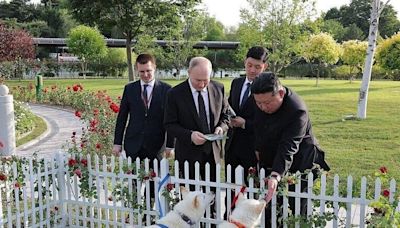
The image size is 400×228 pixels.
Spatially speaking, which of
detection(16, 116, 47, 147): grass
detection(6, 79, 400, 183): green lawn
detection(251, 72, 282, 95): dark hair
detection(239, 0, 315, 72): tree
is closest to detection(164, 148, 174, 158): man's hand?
detection(251, 72, 282, 95): dark hair

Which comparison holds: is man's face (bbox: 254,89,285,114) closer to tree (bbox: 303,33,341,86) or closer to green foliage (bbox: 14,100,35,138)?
green foliage (bbox: 14,100,35,138)

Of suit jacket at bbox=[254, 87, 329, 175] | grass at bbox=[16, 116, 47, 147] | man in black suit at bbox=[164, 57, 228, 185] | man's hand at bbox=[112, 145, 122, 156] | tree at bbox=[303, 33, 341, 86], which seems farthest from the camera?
tree at bbox=[303, 33, 341, 86]

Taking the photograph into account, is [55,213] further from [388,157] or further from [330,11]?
[330,11]

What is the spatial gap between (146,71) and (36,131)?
8.26m

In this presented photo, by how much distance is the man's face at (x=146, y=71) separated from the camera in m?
4.50

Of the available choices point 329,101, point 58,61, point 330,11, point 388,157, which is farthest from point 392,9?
point 388,157

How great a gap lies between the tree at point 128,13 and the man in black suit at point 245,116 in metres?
11.4

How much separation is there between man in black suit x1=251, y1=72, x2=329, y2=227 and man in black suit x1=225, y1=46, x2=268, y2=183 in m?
0.47

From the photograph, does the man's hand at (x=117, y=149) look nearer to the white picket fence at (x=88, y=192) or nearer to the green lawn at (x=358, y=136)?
the white picket fence at (x=88, y=192)

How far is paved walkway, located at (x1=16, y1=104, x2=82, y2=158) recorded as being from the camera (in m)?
9.57

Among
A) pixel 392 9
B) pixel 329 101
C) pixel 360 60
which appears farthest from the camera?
pixel 392 9

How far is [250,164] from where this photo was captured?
4164 millimetres

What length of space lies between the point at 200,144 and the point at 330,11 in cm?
8069

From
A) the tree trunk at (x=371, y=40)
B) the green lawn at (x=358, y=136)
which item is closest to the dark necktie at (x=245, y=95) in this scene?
the green lawn at (x=358, y=136)
